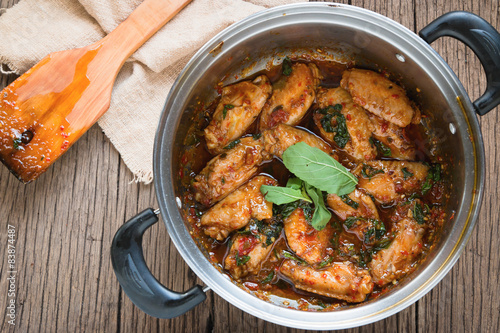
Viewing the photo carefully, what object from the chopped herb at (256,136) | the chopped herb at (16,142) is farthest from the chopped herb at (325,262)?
the chopped herb at (16,142)

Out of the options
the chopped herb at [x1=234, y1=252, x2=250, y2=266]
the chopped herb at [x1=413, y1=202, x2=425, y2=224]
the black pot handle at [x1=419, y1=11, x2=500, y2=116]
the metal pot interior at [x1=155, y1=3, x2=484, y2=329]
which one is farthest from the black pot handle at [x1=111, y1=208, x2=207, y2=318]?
the black pot handle at [x1=419, y1=11, x2=500, y2=116]

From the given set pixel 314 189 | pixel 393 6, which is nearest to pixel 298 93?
pixel 314 189

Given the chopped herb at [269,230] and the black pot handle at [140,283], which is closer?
the black pot handle at [140,283]

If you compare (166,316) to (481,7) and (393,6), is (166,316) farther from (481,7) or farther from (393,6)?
(481,7)

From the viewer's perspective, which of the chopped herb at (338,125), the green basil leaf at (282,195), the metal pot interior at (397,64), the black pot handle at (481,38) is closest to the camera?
the black pot handle at (481,38)

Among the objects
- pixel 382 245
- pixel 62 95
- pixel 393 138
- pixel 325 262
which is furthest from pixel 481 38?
pixel 62 95

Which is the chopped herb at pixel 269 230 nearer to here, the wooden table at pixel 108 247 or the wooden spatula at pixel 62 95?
the wooden table at pixel 108 247
